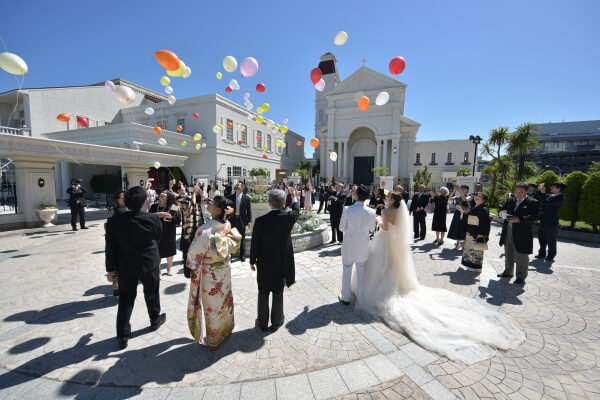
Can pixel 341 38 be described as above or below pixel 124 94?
above

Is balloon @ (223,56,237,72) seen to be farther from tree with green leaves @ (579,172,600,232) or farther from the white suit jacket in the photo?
tree with green leaves @ (579,172,600,232)

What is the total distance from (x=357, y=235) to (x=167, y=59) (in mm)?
5686

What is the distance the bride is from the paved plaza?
0.16 m

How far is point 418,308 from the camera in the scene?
3.66 metres

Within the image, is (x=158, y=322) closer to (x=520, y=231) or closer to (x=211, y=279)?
(x=211, y=279)

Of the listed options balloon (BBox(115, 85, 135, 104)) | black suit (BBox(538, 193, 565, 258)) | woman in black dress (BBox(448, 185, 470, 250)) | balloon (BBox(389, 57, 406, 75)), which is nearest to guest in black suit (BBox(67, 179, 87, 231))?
balloon (BBox(115, 85, 135, 104))

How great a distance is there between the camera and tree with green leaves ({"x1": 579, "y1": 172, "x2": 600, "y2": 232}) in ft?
26.3

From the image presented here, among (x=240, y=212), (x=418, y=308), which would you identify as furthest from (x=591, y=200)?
(x=240, y=212)

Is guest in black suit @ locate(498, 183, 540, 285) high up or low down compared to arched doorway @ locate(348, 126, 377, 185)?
down

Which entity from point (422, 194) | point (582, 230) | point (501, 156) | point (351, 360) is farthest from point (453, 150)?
point (351, 360)

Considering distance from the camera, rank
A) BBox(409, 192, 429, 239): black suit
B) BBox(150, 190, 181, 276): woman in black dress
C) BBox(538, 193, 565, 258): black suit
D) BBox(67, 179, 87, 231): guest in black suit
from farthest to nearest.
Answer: BBox(67, 179, 87, 231): guest in black suit, BBox(409, 192, 429, 239): black suit, BBox(538, 193, 565, 258): black suit, BBox(150, 190, 181, 276): woman in black dress

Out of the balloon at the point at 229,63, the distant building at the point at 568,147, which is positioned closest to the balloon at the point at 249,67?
the balloon at the point at 229,63

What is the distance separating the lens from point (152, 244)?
310 centimetres

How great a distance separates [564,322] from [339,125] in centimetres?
3020
